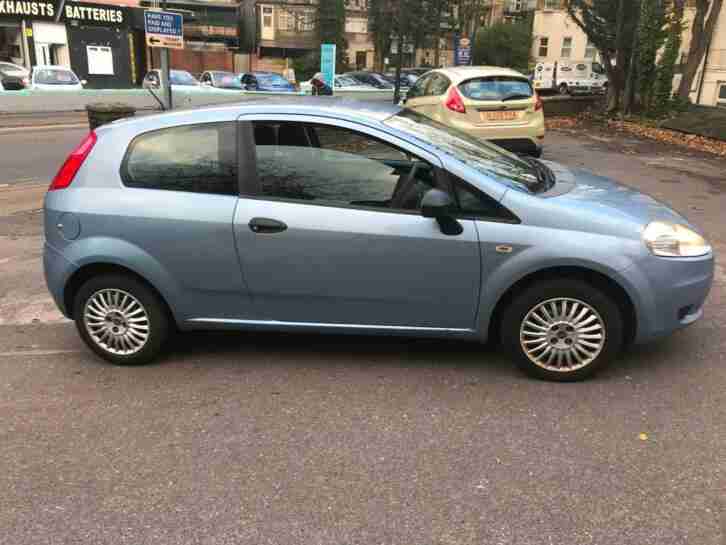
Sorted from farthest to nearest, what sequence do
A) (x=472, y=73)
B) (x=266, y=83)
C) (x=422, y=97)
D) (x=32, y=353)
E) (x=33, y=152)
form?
(x=266, y=83) < (x=33, y=152) < (x=422, y=97) < (x=472, y=73) < (x=32, y=353)

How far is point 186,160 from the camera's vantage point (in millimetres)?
3996

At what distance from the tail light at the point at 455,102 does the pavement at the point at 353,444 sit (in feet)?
22.1

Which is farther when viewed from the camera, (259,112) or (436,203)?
(259,112)

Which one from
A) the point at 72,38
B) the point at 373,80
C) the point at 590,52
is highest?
the point at 590,52

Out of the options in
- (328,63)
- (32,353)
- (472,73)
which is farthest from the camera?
(328,63)

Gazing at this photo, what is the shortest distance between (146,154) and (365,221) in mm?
1400

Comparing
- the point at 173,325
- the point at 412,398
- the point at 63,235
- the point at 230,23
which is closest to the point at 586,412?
the point at 412,398

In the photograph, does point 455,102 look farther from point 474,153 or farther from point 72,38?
point 72,38

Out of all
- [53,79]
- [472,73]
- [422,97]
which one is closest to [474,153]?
[472,73]

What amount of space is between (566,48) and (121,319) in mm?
A: 51288

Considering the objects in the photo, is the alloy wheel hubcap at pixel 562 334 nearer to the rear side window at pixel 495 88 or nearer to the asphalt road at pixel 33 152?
the rear side window at pixel 495 88

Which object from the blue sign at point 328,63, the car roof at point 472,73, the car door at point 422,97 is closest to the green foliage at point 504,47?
the blue sign at point 328,63

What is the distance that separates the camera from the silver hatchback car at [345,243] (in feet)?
12.2

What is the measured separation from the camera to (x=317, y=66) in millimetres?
48531
